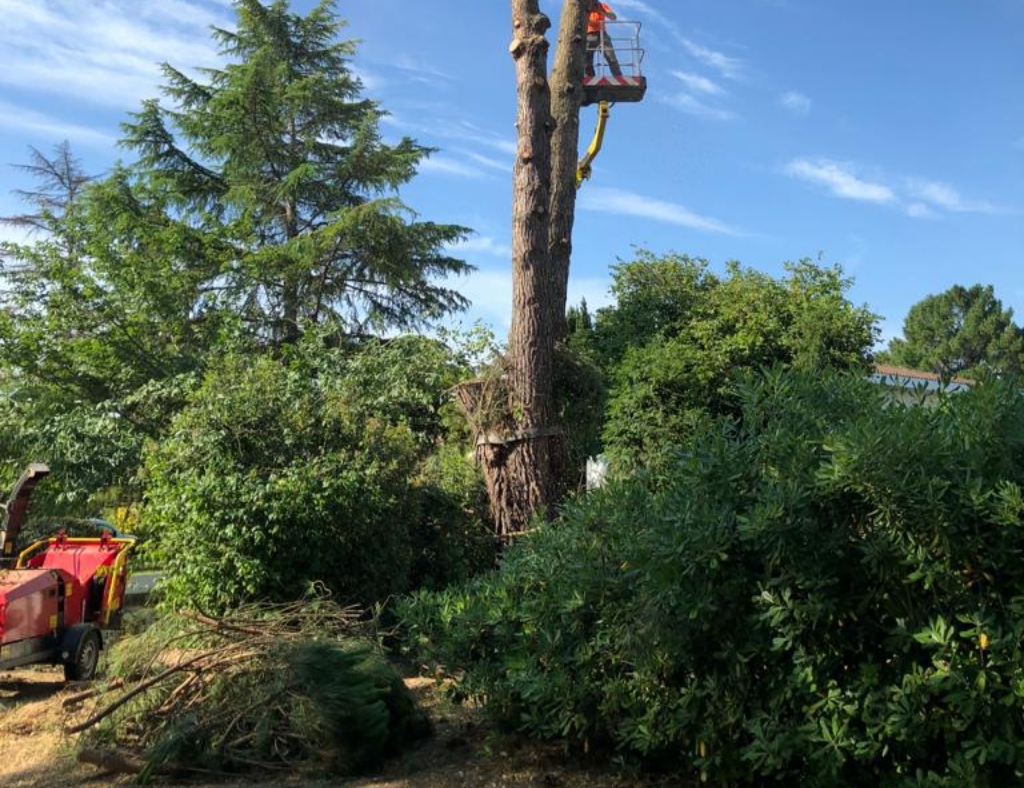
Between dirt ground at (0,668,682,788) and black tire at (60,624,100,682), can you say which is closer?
dirt ground at (0,668,682,788)

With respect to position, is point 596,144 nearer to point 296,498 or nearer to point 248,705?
point 296,498

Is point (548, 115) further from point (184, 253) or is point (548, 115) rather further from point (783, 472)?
point (184, 253)

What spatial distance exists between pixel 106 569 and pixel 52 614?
36.4 inches

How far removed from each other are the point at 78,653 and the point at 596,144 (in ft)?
40.0

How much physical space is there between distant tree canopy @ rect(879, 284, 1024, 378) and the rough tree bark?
47.9 metres

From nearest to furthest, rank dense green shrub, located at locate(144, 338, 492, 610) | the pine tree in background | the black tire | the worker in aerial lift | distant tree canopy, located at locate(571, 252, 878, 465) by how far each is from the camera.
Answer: dense green shrub, located at locate(144, 338, 492, 610) → the black tire → distant tree canopy, located at locate(571, 252, 878, 465) → the worker in aerial lift → the pine tree in background

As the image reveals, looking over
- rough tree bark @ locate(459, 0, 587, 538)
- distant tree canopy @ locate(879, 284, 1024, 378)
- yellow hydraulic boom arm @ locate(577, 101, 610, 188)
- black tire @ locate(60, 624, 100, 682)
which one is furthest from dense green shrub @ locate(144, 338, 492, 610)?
distant tree canopy @ locate(879, 284, 1024, 378)

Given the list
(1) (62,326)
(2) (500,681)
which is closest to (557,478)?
(2) (500,681)

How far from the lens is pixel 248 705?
6277 millimetres

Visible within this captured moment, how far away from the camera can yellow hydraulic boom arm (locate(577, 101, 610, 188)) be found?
56.7 ft

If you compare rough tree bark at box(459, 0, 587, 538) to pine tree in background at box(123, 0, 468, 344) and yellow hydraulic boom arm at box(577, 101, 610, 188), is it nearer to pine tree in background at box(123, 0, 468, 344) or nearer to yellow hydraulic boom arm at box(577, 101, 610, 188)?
yellow hydraulic boom arm at box(577, 101, 610, 188)

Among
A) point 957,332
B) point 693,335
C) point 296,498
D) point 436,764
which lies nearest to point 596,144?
point 693,335

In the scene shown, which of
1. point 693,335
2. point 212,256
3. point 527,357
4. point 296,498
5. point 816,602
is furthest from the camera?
point 212,256

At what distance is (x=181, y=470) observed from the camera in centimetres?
962
